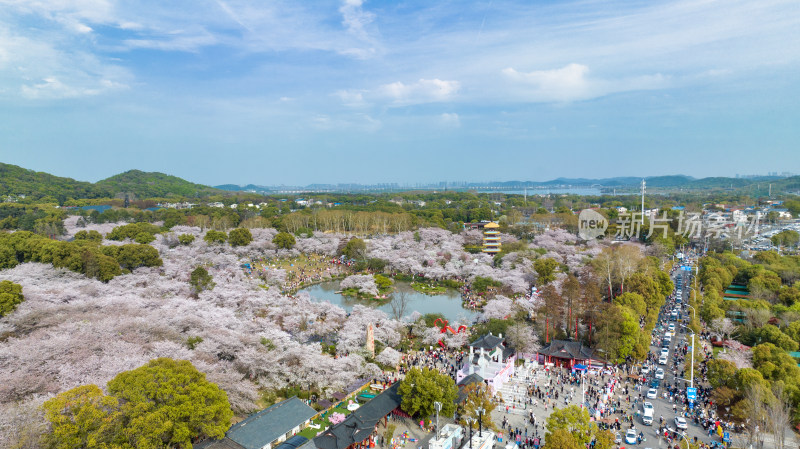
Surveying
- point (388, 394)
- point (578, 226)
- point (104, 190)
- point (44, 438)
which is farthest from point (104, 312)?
point (104, 190)

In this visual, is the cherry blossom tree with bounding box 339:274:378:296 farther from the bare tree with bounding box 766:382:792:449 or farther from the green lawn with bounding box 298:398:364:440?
the bare tree with bounding box 766:382:792:449

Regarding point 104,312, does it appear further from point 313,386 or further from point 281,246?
point 281,246

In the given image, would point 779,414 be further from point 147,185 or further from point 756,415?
point 147,185

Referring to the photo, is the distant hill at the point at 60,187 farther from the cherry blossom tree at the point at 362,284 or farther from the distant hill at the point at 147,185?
the cherry blossom tree at the point at 362,284

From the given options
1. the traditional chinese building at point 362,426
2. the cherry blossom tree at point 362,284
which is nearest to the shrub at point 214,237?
the cherry blossom tree at point 362,284

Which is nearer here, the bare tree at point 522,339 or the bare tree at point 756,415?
the bare tree at point 756,415

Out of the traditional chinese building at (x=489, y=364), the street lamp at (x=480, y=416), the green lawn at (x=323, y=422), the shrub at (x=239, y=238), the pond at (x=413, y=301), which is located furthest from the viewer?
the shrub at (x=239, y=238)

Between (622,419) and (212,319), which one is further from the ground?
(212,319)
